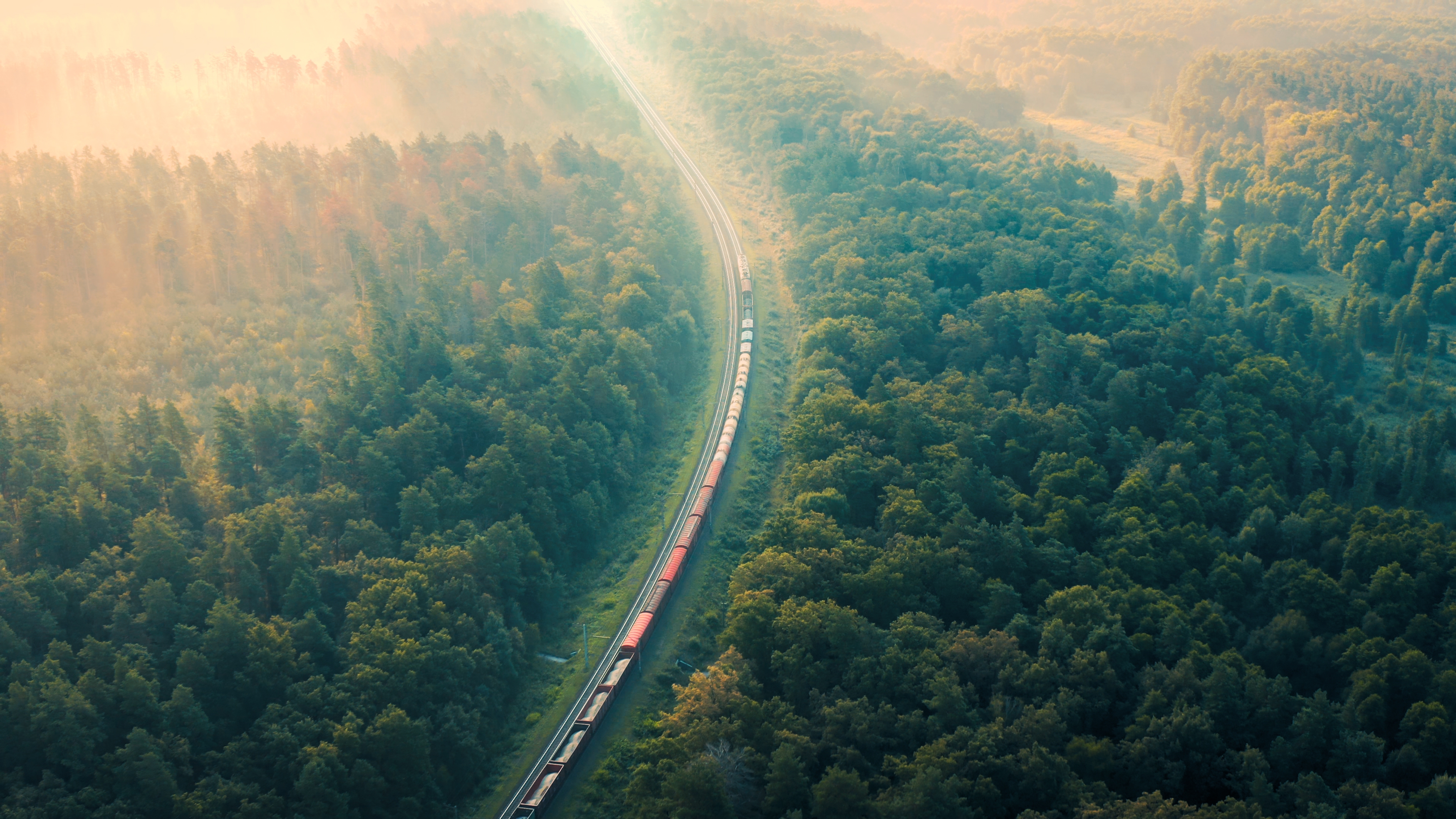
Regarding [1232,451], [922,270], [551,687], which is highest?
[922,270]

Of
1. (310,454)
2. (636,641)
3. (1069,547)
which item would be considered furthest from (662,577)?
(1069,547)

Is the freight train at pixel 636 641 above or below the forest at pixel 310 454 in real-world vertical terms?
below

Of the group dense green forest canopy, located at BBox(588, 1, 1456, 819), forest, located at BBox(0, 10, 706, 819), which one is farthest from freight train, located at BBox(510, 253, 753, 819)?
forest, located at BBox(0, 10, 706, 819)

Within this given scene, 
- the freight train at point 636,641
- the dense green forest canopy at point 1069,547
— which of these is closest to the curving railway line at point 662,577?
the freight train at point 636,641

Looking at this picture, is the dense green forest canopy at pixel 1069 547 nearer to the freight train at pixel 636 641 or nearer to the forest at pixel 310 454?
the freight train at pixel 636 641

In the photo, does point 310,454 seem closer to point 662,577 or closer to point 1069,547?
point 662,577

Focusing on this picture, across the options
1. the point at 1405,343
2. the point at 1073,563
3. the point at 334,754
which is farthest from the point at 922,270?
the point at 334,754

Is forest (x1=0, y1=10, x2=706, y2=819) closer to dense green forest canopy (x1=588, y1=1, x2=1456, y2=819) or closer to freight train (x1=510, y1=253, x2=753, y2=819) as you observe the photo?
freight train (x1=510, y1=253, x2=753, y2=819)

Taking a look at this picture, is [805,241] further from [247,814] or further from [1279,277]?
[247,814]
